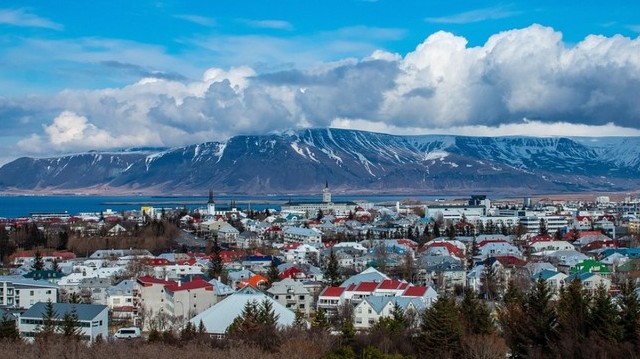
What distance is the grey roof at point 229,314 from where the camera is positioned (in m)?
22.1

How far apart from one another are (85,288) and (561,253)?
821 inches

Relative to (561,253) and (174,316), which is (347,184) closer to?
(561,253)

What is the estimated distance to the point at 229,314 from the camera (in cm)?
2259

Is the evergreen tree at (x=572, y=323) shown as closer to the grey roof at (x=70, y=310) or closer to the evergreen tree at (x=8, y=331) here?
the grey roof at (x=70, y=310)

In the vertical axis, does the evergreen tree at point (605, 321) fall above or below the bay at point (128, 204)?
above

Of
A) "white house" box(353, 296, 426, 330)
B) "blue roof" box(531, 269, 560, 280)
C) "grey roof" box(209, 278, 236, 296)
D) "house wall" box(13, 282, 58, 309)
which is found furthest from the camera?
"blue roof" box(531, 269, 560, 280)

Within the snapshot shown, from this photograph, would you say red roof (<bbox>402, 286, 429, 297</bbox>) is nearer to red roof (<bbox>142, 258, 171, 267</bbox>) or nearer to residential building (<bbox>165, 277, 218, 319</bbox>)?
residential building (<bbox>165, 277, 218, 319</bbox>)

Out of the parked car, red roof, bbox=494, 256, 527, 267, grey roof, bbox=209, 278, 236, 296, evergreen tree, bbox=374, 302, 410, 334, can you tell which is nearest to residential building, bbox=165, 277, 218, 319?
grey roof, bbox=209, 278, 236, 296

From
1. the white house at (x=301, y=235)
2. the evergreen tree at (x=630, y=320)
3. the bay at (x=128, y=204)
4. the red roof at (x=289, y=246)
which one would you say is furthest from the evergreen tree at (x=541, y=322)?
the bay at (x=128, y=204)

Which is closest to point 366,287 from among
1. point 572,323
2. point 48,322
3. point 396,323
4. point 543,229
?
point 396,323

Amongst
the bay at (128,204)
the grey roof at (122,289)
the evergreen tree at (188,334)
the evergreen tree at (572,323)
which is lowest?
the bay at (128,204)

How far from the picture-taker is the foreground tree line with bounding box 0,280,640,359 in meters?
16.1

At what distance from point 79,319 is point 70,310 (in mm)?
432

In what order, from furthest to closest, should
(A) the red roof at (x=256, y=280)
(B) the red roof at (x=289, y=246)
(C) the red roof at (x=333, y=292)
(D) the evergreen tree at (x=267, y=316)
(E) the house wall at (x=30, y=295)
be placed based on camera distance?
(B) the red roof at (x=289, y=246)
(A) the red roof at (x=256, y=280)
(E) the house wall at (x=30, y=295)
(C) the red roof at (x=333, y=292)
(D) the evergreen tree at (x=267, y=316)
